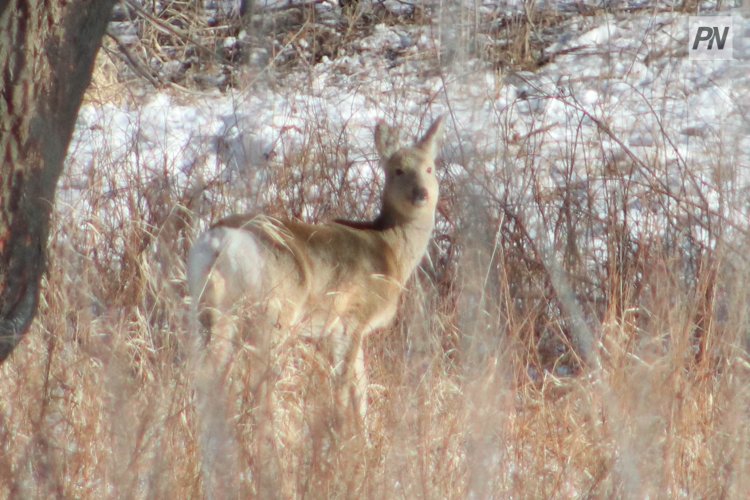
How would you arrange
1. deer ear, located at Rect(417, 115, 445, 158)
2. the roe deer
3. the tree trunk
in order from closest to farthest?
1. the tree trunk
2. the roe deer
3. deer ear, located at Rect(417, 115, 445, 158)

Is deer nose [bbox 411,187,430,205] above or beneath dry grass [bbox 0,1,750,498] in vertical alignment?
above

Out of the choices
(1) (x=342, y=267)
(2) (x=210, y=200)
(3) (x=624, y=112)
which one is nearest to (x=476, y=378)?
(1) (x=342, y=267)

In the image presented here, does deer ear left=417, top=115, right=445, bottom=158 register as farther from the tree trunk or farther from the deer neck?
the tree trunk

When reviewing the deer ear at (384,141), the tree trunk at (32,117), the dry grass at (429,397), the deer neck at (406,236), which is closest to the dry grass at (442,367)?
the dry grass at (429,397)

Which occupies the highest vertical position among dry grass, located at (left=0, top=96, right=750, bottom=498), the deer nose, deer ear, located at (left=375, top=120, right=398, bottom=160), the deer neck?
deer ear, located at (left=375, top=120, right=398, bottom=160)

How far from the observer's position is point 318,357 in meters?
4.02

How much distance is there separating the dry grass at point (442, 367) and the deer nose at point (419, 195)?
0.20 metres

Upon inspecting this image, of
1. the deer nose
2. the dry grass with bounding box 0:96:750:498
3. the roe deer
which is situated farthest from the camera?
the deer nose

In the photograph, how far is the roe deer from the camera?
4.22 meters

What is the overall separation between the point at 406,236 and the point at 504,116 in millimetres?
1336

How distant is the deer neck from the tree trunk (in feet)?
5.73

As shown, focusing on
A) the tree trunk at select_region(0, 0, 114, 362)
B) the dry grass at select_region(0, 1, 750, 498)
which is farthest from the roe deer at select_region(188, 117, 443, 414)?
the tree trunk at select_region(0, 0, 114, 362)

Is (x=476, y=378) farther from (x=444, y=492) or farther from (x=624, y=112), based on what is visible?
(x=624, y=112)

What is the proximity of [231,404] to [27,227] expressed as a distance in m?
1.01
